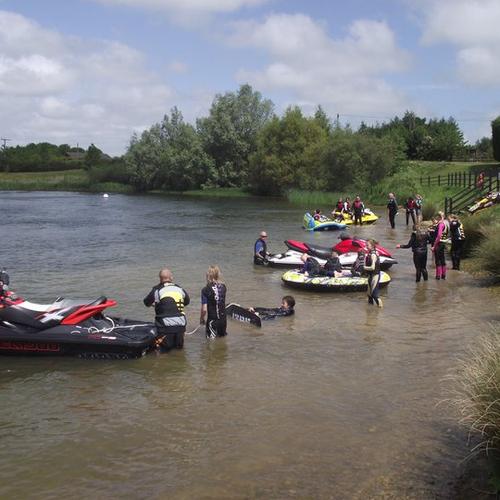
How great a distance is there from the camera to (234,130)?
76.4 m

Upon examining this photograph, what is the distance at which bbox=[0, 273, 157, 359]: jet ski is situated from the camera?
10.0m

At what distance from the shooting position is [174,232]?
110 feet

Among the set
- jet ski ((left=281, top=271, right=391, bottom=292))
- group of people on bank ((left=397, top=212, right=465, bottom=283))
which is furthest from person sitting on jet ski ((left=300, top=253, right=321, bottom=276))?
group of people on bank ((left=397, top=212, right=465, bottom=283))

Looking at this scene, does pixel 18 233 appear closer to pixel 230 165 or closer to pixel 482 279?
pixel 482 279

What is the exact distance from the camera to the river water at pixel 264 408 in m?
6.11

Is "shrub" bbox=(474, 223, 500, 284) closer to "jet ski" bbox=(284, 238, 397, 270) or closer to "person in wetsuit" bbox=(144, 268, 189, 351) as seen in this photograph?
"jet ski" bbox=(284, 238, 397, 270)

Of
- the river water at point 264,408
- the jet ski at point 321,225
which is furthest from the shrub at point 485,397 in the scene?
the jet ski at point 321,225

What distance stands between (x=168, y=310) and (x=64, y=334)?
5.83ft

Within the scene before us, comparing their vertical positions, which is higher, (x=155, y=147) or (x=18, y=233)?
(x=155, y=147)

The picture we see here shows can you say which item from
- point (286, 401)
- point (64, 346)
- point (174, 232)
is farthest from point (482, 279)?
point (174, 232)

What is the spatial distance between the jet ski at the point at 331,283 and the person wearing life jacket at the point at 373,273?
127 cm

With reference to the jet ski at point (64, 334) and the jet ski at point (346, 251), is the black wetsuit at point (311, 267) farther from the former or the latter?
the jet ski at point (64, 334)

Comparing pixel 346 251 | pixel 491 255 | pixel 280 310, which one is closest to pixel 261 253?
pixel 346 251

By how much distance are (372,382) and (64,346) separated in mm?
5019
